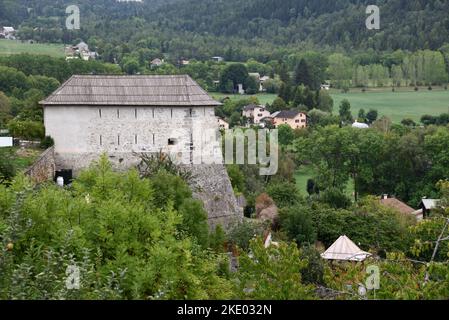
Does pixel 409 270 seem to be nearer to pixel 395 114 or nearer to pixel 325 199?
pixel 325 199

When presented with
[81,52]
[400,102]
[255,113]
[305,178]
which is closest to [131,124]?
[305,178]

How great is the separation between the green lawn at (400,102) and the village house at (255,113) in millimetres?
11450

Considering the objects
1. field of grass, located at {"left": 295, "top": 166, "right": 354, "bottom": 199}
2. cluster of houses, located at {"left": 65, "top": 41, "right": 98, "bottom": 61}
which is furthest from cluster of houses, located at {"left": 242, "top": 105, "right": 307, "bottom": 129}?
cluster of houses, located at {"left": 65, "top": 41, "right": 98, "bottom": 61}

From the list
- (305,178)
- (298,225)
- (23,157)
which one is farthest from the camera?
(305,178)

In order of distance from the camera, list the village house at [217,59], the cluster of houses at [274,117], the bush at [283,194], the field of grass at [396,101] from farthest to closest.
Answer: the village house at [217,59] < the field of grass at [396,101] < the cluster of houses at [274,117] < the bush at [283,194]

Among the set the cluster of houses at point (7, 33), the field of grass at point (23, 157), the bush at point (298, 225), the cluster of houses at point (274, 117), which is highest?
the cluster of houses at point (7, 33)

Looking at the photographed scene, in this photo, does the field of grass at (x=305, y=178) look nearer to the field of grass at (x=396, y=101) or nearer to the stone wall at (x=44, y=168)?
the field of grass at (x=396, y=101)

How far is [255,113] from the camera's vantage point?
90.9 metres

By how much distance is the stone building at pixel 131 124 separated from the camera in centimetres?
2867

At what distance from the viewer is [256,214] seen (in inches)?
1454

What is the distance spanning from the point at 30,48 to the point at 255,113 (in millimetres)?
45037

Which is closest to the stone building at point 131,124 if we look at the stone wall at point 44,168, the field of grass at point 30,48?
the stone wall at point 44,168

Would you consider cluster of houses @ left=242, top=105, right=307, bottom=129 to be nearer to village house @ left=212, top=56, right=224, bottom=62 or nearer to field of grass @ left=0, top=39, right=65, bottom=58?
field of grass @ left=0, top=39, right=65, bottom=58

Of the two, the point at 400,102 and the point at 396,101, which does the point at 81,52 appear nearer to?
the point at 396,101
